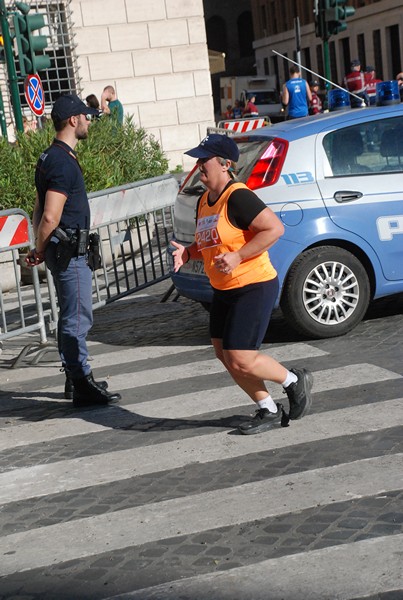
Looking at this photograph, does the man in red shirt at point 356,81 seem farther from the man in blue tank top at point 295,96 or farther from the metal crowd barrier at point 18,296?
the metal crowd barrier at point 18,296

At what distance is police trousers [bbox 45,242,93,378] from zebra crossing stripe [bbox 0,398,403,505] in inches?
49.3

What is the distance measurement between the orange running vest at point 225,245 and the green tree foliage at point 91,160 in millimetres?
7958

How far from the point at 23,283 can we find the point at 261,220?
6.92 metres

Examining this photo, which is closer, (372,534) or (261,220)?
(372,534)

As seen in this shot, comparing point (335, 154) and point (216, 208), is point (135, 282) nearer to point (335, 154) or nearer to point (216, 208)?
point (335, 154)

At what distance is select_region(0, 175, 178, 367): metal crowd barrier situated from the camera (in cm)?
950

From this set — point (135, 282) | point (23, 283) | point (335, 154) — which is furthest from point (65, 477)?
point (23, 283)

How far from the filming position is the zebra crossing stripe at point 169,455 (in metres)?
5.98

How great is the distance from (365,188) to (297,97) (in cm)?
1547

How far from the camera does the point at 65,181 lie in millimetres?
7309

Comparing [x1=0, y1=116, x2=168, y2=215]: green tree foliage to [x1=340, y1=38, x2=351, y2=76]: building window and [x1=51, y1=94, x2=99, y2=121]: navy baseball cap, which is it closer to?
[x1=51, y1=94, x2=99, y2=121]: navy baseball cap

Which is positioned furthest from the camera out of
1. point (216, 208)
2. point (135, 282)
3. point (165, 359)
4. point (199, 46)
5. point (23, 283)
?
point (199, 46)

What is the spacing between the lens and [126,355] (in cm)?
913

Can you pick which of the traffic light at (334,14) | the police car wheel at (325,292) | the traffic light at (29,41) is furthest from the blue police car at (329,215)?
the traffic light at (334,14)
